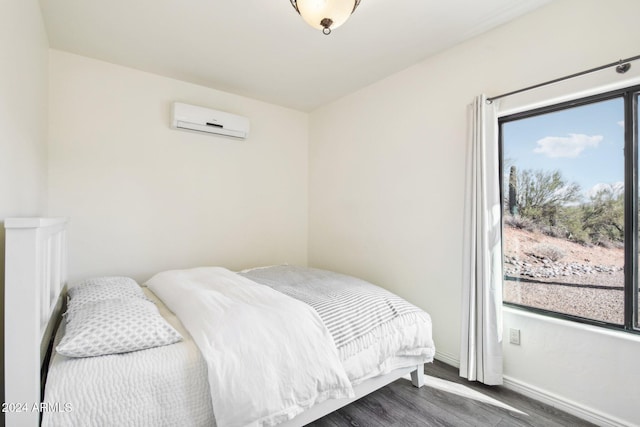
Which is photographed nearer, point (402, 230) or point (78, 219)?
point (78, 219)

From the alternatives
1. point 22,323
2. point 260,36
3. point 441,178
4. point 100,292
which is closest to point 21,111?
point 100,292

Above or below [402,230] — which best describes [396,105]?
above

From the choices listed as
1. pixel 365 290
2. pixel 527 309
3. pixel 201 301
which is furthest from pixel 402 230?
pixel 201 301

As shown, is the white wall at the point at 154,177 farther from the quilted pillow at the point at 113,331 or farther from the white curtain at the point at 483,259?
the white curtain at the point at 483,259

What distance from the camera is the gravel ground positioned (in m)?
1.83

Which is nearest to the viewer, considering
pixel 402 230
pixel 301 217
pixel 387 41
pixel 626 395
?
pixel 626 395

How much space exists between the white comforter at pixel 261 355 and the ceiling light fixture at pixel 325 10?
1604 millimetres

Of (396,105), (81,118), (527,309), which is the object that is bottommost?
(527,309)

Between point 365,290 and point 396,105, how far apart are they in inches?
71.0

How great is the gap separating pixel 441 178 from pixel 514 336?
1275 millimetres

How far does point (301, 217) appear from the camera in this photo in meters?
4.12

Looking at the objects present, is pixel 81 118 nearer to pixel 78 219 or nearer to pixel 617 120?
pixel 78 219

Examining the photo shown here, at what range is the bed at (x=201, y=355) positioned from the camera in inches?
41.8

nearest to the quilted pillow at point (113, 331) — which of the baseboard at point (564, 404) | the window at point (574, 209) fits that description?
the baseboard at point (564, 404)
